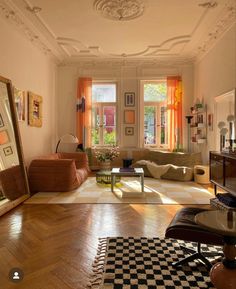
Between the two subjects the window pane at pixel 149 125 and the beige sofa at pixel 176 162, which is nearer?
the beige sofa at pixel 176 162

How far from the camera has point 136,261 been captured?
2.40m

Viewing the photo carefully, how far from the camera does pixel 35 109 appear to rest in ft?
19.7

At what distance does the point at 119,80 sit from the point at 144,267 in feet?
20.4

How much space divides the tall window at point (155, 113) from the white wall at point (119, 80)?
11.0 inches

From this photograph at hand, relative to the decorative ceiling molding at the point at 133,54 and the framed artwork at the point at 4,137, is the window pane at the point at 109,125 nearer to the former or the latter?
the decorative ceiling molding at the point at 133,54

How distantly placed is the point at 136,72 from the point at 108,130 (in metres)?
1.93

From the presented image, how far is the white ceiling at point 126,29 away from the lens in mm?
4352

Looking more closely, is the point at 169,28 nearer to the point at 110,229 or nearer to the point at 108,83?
the point at 108,83

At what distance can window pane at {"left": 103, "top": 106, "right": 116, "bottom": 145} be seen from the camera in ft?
25.8

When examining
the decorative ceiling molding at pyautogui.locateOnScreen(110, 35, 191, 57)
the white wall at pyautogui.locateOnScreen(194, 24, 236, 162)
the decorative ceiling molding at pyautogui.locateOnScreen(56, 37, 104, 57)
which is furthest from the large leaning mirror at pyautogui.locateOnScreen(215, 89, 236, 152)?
the decorative ceiling molding at pyautogui.locateOnScreen(56, 37, 104, 57)

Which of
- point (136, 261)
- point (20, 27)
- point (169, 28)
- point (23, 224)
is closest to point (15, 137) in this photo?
point (23, 224)

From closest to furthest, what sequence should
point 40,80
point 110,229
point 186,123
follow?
point 110,229 → point 40,80 → point 186,123

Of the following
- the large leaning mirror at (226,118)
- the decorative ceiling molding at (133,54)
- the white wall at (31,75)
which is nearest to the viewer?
the large leaning mirror at (226,118)

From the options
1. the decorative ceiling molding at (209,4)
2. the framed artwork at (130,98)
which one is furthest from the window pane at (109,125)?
the decorative ceiling molding at (209,4)
